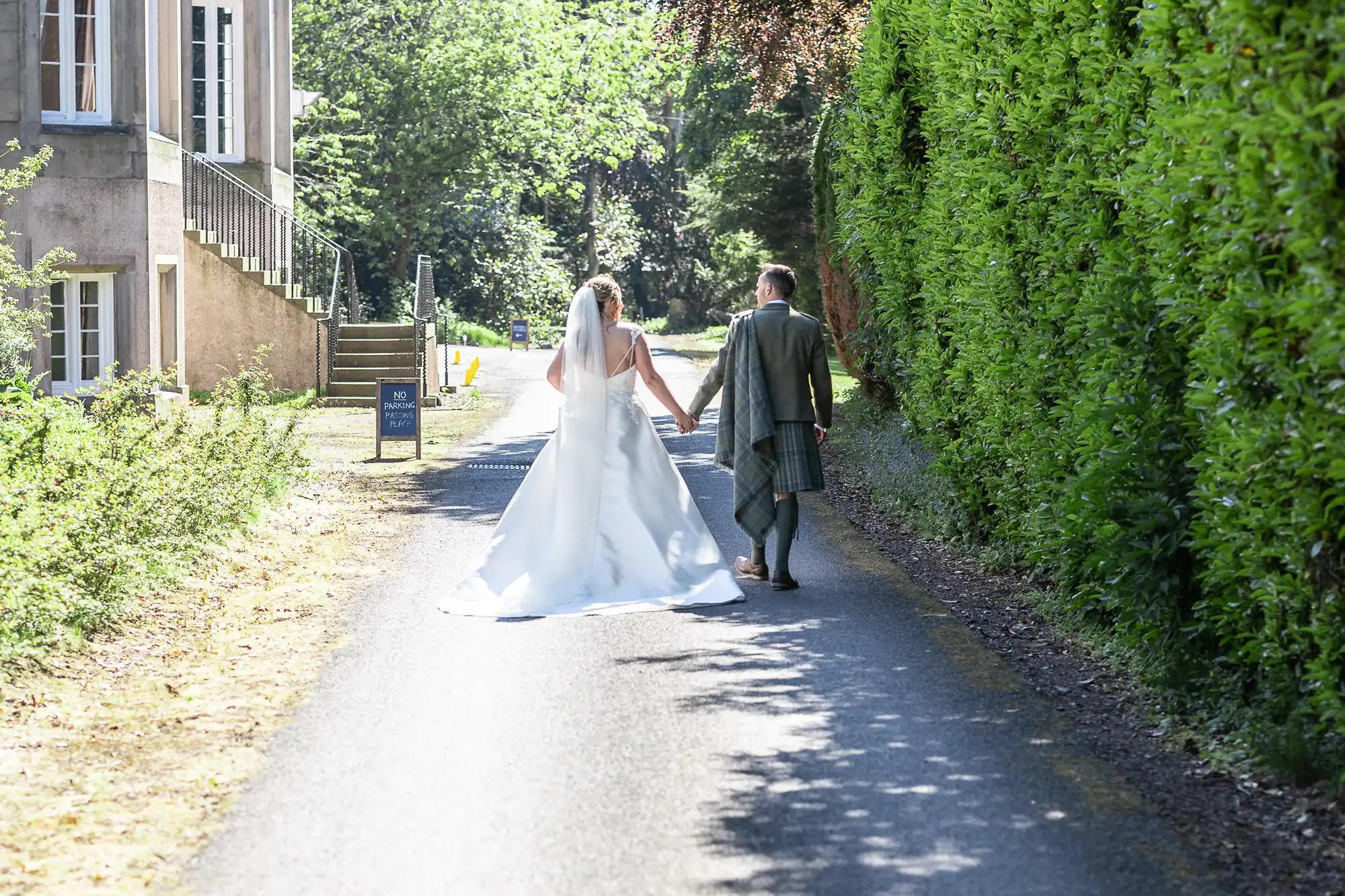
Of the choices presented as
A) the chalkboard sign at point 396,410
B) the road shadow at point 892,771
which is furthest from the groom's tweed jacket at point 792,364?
the chalkboard sign at point 396,410

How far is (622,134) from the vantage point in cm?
4419

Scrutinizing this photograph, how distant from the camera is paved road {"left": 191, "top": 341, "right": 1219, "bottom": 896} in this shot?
4961 mm

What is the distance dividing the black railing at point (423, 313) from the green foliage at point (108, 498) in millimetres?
11025

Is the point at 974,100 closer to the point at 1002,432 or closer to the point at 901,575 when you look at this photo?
the point at 1002,432

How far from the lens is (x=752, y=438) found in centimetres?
968

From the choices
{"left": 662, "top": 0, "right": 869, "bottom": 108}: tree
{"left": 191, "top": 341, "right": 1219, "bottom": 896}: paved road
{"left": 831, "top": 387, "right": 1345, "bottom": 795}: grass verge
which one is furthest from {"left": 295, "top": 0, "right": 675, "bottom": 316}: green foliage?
{"left": 191, "top": 341, "right": 1219, "bottom": 896}: paved road

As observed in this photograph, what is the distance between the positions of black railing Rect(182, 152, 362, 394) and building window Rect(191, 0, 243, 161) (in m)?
0.95

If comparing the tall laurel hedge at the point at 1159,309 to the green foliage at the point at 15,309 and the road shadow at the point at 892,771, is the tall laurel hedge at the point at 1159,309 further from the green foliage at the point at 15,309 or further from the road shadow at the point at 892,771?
the green foliage at the point at 15,309

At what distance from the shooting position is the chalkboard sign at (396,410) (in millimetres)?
16547

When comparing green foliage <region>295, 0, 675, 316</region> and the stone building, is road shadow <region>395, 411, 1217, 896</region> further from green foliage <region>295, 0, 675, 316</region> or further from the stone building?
green foliage <region>295, 0, 675, 316</region>

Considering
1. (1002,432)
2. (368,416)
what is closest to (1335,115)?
(1002,432)

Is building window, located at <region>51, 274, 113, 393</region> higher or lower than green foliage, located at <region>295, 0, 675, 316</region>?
lower

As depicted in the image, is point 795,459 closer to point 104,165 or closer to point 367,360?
point 104,165

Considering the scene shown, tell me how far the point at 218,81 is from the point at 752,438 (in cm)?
1876
